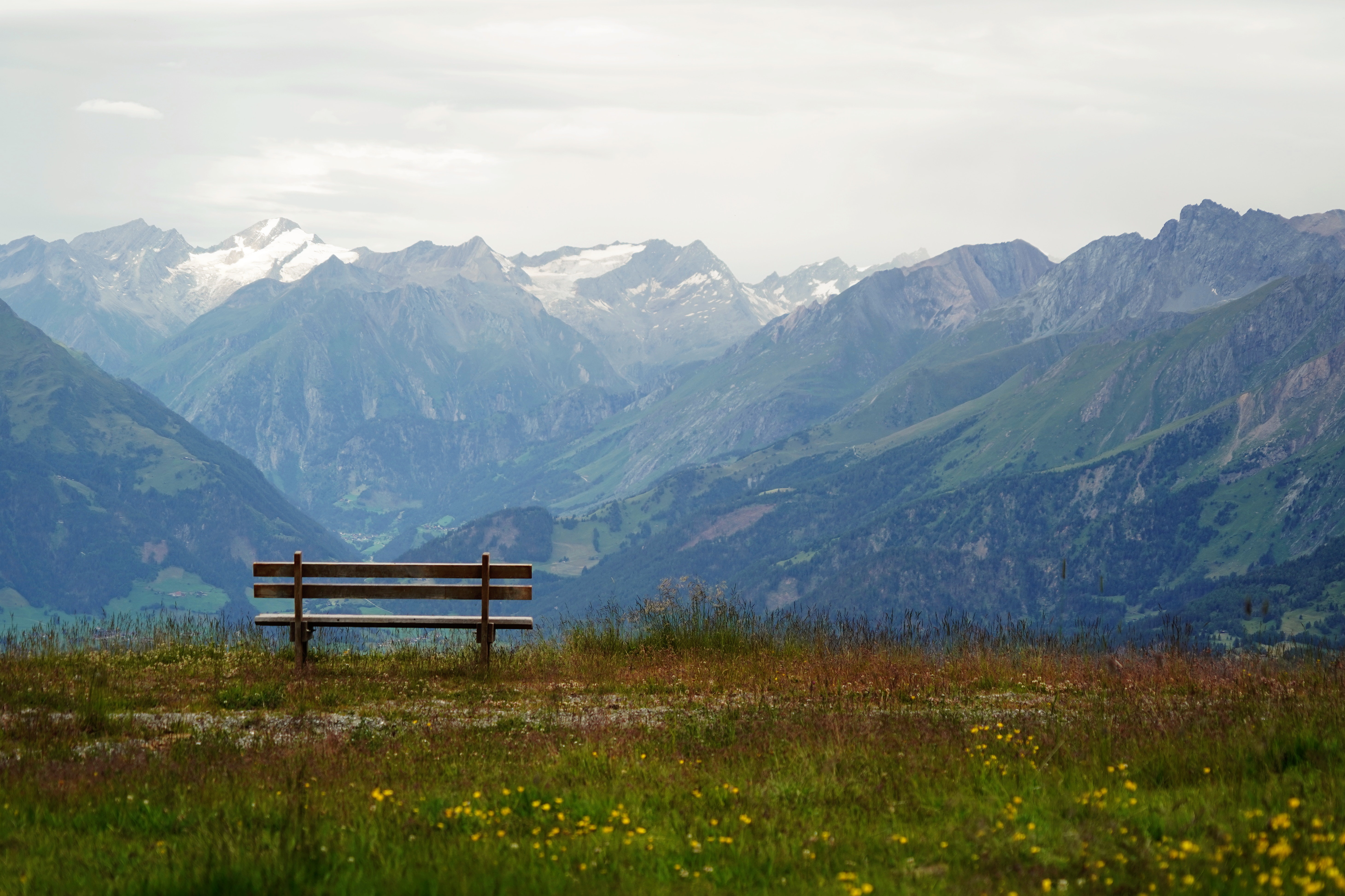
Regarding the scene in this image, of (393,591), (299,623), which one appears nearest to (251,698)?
(299,623)

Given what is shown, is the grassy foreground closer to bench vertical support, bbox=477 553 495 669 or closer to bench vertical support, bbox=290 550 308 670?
bench vertical support, bbox=290 550 308 670

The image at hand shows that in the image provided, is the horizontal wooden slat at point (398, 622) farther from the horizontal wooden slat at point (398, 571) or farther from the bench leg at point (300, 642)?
the horizontal wooden slat at point (398, 571)

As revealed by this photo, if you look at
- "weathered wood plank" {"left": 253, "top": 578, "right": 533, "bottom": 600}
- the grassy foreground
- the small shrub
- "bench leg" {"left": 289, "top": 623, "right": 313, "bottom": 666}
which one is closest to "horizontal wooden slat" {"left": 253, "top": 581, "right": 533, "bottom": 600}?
"weathered wood plank" {"left": 253, "top": 578, "right": 533, "bottom": 600}

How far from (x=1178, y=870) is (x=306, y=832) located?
6378 millimetres

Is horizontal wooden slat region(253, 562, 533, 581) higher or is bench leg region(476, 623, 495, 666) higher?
horizontal wooden slat region(253, 562, 533, 581)

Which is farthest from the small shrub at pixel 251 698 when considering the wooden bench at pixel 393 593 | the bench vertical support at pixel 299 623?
the bench vertical support at pixel 299 623

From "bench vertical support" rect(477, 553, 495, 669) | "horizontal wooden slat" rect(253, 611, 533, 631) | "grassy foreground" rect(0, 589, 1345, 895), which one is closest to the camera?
"grassy foreground" rect(0, 589, 1345, 895)

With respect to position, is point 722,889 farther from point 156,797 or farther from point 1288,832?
point 156,797

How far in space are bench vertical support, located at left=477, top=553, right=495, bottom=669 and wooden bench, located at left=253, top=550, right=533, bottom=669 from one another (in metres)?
0.01

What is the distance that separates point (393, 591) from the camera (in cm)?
1802

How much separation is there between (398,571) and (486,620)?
1.91 metres

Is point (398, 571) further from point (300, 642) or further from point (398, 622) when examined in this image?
point (300, 642)

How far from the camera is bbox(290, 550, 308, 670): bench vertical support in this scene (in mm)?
17359

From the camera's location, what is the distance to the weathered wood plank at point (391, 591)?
17344mm
